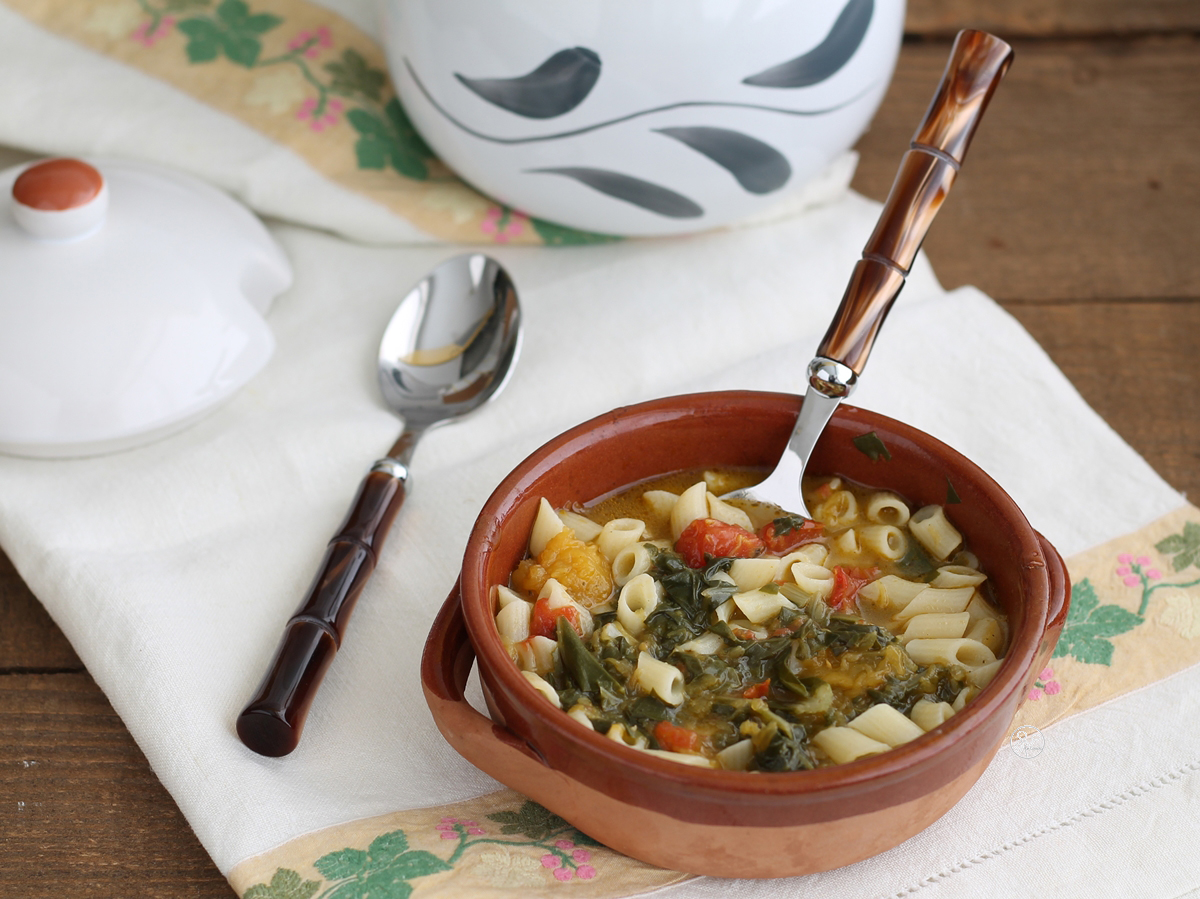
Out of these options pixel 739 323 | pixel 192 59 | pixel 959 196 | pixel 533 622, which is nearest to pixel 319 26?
pixel 192 59

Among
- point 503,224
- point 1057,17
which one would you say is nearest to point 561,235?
point 503,224

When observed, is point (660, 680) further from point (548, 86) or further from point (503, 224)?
point (503, 224)

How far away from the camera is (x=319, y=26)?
98.4 inches

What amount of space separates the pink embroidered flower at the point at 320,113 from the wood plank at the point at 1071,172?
1.10 m

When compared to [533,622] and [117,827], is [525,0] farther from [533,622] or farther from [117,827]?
[117,827]

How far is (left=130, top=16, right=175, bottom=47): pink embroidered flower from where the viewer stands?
7.97ft

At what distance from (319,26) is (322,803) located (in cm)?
171

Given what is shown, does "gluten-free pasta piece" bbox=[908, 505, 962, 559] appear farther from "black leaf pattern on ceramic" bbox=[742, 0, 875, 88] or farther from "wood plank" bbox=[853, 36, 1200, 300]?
"wood plank" bbox=[853, 36, 1200, 300]

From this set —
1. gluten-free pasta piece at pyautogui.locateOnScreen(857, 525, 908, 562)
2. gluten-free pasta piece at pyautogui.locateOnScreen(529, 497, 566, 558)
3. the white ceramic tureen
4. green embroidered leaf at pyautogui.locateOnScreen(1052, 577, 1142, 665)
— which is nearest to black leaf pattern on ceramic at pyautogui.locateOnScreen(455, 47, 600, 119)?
the white ceramic tureen

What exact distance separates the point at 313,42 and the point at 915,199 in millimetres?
1473

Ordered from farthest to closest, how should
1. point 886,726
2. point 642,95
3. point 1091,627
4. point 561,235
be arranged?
point 561,235
point 642,95
point 1091,627
point 886,726

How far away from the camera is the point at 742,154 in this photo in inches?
78.6

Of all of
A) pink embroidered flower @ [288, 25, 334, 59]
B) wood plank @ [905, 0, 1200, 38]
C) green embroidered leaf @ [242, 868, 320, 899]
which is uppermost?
wood plank @ [905, 0, 1200, 38]

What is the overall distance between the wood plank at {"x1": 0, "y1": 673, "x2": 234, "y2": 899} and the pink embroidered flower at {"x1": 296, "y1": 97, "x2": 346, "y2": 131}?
121cm
